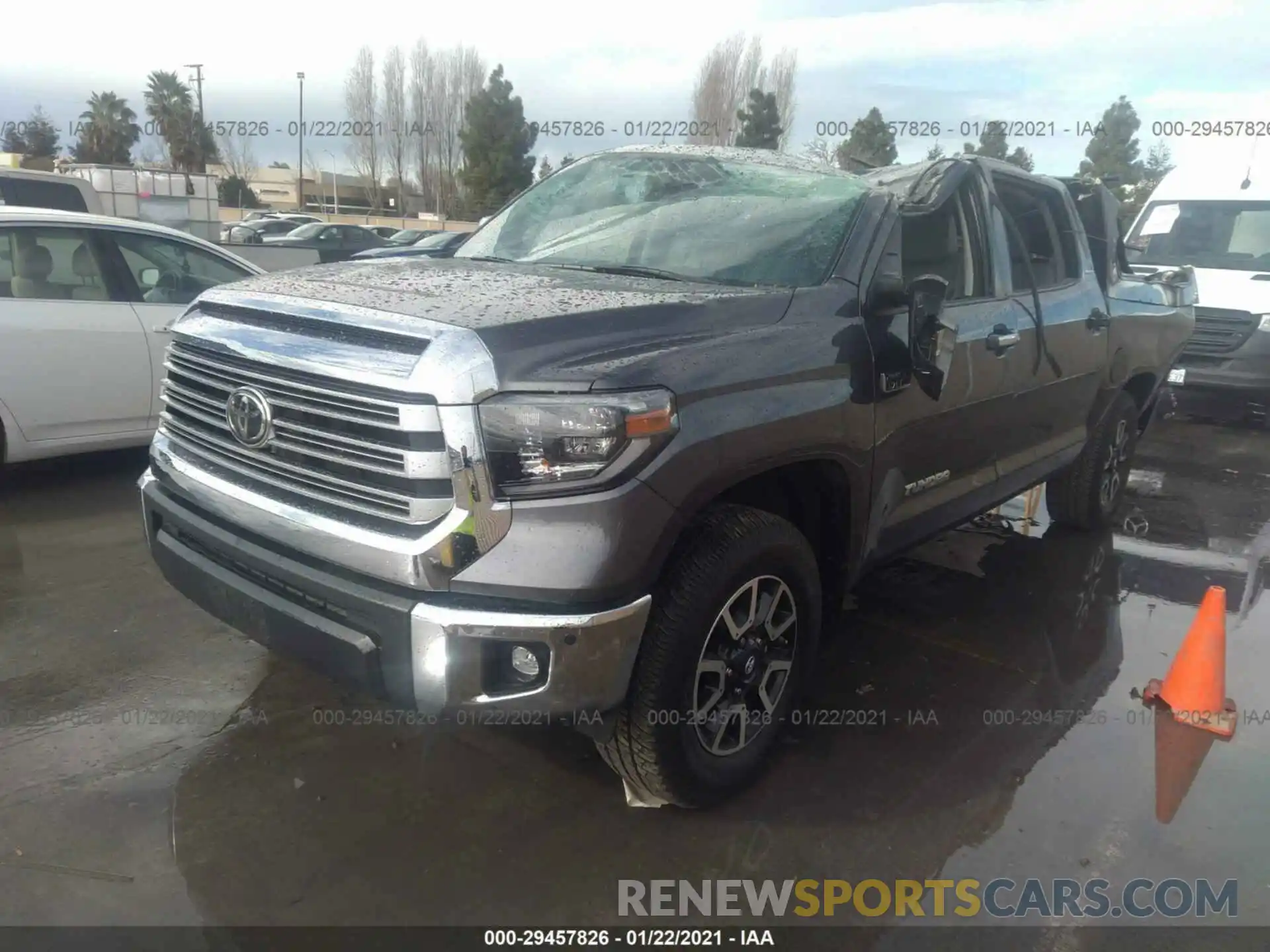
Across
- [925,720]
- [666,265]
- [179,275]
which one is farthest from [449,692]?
[179,275]

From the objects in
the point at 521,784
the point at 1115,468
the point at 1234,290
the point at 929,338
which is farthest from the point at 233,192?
the point at 521,784

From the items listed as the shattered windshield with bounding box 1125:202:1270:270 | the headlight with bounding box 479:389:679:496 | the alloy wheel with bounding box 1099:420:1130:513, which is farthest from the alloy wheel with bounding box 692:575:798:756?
the shattered windshield with bounding box 1125:202:1270:270

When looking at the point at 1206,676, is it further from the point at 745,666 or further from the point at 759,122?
the point at 759,122

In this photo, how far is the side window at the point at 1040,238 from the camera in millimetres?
4410

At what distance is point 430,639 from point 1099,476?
4.63m

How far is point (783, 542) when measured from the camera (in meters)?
2.88

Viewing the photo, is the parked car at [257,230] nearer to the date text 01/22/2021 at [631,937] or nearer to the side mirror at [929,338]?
the side mirror at [929,338]

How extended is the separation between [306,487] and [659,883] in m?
1.43

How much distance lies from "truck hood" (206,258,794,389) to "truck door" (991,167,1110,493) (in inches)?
67.9

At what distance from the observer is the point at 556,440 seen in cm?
237

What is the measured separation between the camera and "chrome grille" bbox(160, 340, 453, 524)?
2.38m

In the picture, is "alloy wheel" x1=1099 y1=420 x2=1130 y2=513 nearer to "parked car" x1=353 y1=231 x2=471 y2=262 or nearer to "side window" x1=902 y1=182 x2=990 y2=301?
"side window" x1=902 y1=182 x2=990 y2=301

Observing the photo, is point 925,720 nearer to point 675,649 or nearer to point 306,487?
point 675,649

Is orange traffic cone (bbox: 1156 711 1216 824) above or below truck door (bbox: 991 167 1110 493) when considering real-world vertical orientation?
below
